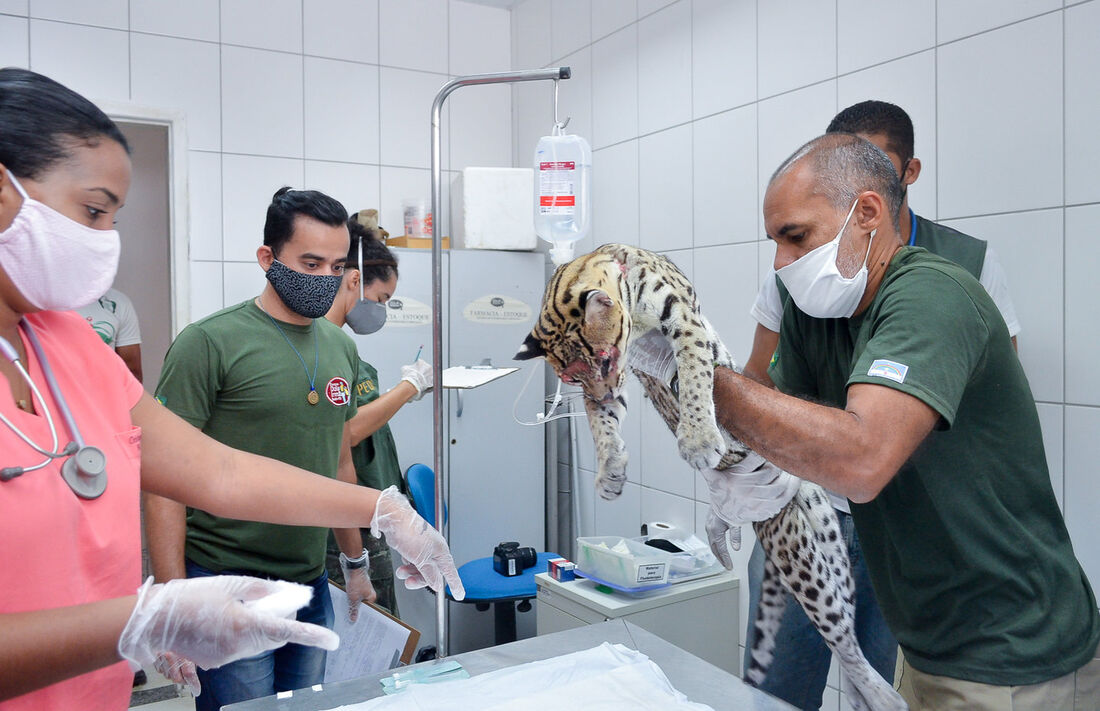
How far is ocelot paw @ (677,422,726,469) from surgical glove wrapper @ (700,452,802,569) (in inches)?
7.2

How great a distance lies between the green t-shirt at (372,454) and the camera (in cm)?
277

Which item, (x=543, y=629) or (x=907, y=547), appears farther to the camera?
(x=543, y=629)

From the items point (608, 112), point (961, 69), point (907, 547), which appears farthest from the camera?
point (608, 112)

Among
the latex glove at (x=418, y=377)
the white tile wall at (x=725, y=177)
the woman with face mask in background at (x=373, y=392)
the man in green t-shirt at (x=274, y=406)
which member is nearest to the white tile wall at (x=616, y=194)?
the white tile wall at (x=725, y=177)

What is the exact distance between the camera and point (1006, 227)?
203 cm

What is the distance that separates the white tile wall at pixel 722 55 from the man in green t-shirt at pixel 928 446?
5.36 ft

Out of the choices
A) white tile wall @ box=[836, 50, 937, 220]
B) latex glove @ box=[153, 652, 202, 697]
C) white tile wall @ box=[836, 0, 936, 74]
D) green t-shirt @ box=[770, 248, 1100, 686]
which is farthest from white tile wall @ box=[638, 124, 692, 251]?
latex glove @ box=[153, 652, 202, 697]

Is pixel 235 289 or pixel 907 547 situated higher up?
pixel 235 289

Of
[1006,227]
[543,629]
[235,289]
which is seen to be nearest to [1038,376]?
[1006,227]

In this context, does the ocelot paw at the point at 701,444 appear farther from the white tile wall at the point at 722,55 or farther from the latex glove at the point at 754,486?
the white tile wall at the point at 722,55

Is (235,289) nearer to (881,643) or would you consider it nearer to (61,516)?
(61,516)

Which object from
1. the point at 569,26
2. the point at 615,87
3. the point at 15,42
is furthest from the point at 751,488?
the point at 15,42

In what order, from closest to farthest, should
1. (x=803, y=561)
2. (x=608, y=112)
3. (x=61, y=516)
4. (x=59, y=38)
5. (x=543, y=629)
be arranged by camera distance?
(x=61, y=516) < (x=803, y=561) < (x=543, y=629) < (x=59, y=38) < (x=608, y=112)

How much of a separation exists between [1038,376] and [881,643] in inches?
33.3
